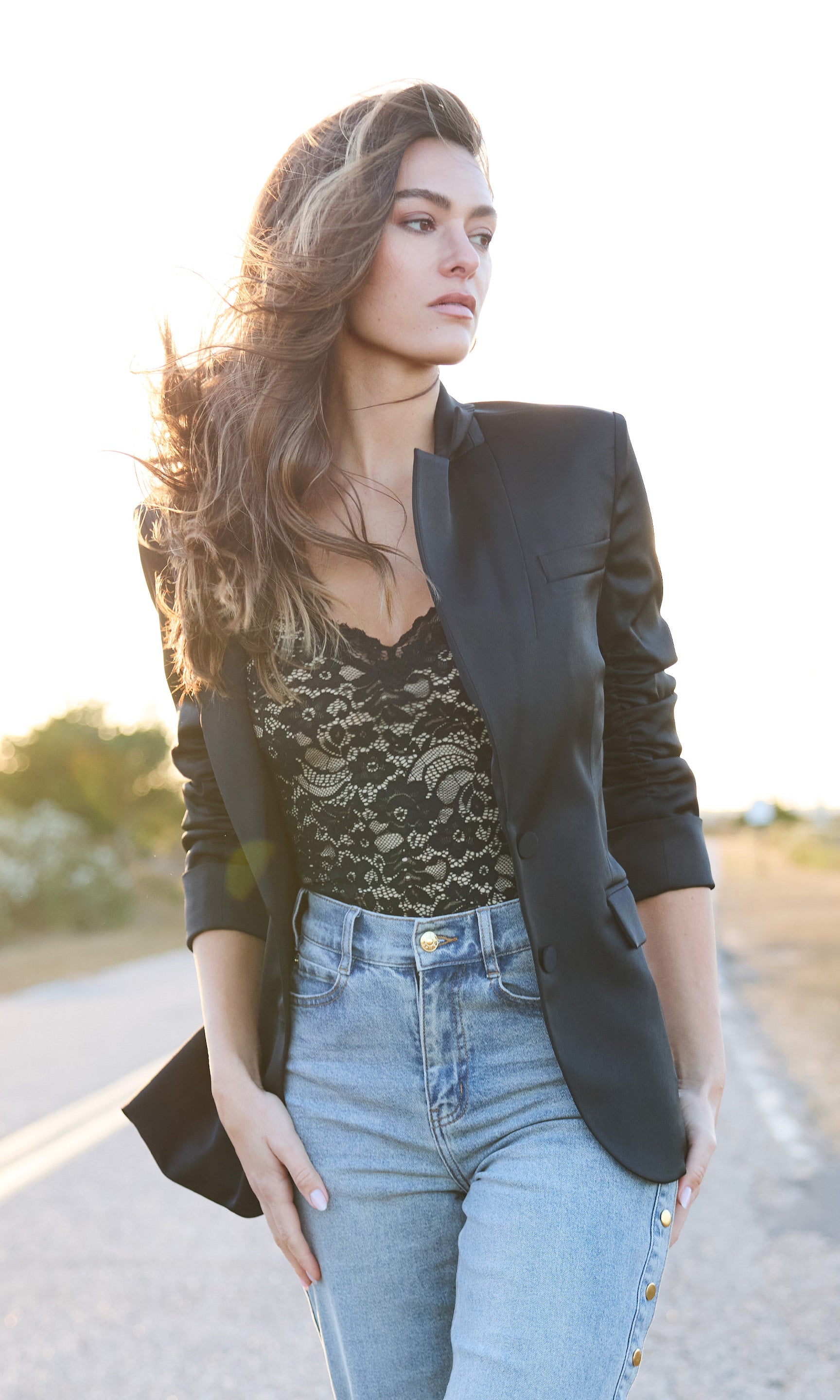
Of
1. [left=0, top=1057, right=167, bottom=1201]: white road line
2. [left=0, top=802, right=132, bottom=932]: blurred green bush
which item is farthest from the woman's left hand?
[left=0, top=802, right=132, bottom=932]: blurred green bush

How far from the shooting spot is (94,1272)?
15.7ft

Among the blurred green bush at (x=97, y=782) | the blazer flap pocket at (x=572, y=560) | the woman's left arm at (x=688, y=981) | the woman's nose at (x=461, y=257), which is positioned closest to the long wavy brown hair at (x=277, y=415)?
the woman's nose at (x=461, y=257)

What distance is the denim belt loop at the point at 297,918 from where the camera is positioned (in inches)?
76.5

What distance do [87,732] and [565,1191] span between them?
29.6m

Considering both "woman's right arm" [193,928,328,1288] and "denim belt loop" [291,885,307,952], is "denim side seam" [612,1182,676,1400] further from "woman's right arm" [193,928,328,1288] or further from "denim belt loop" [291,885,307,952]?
"denim belt loop" [291,885,307,952]

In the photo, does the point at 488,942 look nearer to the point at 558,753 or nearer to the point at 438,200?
the point at 558,753

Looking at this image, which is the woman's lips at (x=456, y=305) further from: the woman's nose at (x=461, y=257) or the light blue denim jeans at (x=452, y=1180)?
the light blue denim jeans at (x=452, y=1180)

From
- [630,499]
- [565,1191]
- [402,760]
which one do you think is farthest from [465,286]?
[565,1191]

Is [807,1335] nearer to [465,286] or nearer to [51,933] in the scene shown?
[465,286]

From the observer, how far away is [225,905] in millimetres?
2090

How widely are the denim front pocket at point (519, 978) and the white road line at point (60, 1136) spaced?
4737 mm

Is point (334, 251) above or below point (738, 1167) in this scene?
above

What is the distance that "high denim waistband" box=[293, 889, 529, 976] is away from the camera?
5.82 ft

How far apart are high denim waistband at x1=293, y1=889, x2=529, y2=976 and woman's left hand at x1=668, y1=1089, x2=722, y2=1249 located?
1.19 ft
